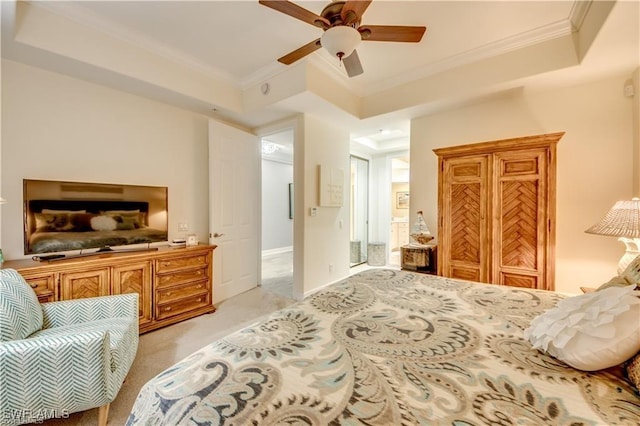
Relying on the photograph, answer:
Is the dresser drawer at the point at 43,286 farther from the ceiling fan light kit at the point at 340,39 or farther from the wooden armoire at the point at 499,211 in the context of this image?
the wooden armoire at the point at 499,211

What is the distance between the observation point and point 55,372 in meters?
1.32

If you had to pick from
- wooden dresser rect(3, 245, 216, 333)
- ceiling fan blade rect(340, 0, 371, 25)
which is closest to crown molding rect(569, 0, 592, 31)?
ceiling fan blade rect(340, 0, 371, 25)

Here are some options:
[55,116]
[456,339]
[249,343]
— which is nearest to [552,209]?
[456,339]

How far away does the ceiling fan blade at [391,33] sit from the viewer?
1741 mm

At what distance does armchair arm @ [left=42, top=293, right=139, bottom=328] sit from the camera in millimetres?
1791

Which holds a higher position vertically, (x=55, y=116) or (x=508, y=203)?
(x=55, y=116)

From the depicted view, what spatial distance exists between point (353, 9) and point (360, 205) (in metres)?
4.32

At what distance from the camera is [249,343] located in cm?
108

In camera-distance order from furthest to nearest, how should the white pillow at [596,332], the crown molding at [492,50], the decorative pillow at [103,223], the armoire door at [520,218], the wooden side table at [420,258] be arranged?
the wooden side table at [420,258] → the armoire door at [520,218] → the decorative pillow at [103,223] → the crown molding at [492,50] → the white pillow at [596,332]

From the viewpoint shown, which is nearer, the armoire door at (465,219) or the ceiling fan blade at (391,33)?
the ceiling fan blade at (391,33)

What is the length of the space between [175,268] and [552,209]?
3.88 metres

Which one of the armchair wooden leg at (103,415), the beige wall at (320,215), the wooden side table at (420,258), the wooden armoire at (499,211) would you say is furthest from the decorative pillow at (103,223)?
the wooden armoire at (499,211)

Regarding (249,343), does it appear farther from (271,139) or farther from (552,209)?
(271,139)

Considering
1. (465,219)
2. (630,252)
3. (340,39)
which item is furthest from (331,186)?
(630,252)
